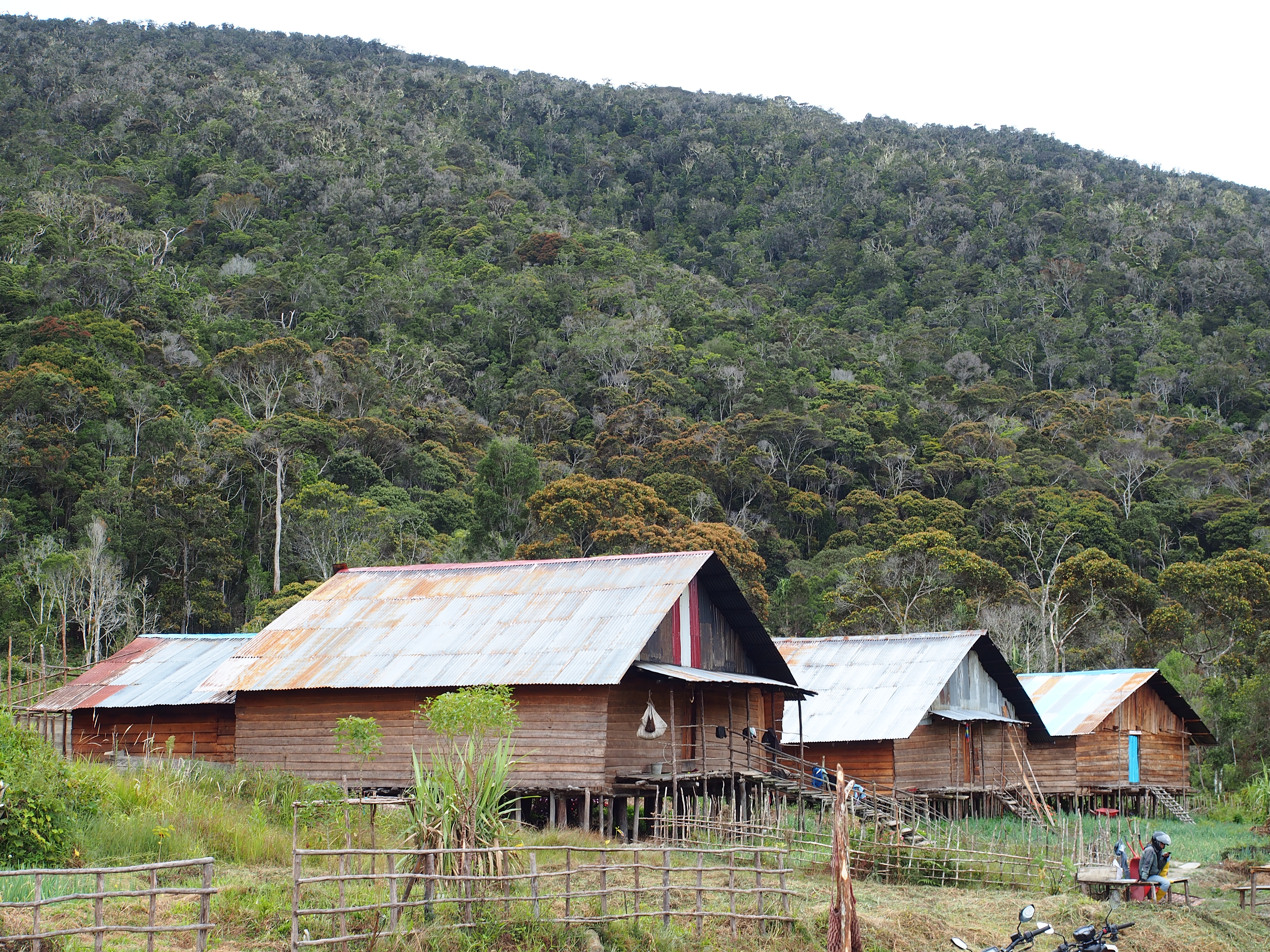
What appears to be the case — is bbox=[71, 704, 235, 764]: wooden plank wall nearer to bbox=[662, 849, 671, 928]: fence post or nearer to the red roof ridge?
the red roof ridge

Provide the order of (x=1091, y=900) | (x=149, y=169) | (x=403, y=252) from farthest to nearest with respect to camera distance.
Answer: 1. (x=149, y=169)
2. (x=403, y=252)
3. (x=1091, y=900)

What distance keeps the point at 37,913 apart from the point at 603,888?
19.6 feet

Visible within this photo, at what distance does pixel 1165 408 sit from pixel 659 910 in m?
74.9

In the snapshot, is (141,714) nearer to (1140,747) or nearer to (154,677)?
(154,677)

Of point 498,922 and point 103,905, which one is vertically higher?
point 103,905

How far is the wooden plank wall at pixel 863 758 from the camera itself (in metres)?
29.2

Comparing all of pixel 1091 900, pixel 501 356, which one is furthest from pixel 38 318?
Answer: pixel 1091 900

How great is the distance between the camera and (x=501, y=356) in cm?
8069

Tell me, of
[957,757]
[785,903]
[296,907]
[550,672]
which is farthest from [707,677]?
[296,907]

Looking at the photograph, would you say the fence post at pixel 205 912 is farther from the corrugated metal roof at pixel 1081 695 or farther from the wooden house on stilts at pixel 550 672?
the corrugated metal roof at pixel 1081 695

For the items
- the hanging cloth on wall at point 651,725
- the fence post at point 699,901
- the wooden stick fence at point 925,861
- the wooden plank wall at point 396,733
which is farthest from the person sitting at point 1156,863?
the wooden plank wall at point 396,733

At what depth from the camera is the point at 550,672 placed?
75.7 feet

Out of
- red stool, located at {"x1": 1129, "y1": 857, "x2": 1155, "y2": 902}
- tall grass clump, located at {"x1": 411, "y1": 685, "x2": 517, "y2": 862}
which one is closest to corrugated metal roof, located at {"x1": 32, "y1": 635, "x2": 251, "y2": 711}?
tall grass clump, located at {"x1": 411, "y1": 685, "x2": 517, "y2": 862}

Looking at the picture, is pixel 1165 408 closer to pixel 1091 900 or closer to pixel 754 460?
pixel 754 460
